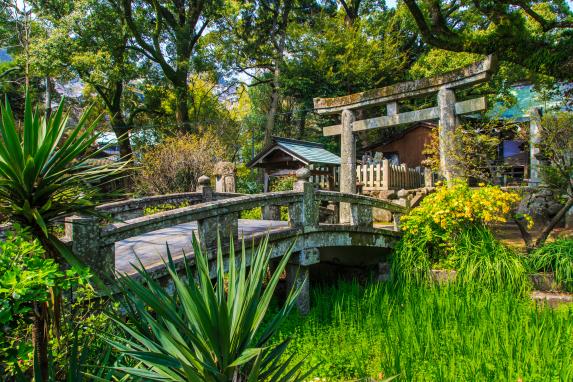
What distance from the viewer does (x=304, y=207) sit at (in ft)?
21.1

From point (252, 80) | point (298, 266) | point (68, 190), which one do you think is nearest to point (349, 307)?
point (298, 266)

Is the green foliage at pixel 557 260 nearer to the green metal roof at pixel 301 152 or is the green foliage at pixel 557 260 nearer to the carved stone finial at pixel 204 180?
the carved stone finial at pixel 204 180

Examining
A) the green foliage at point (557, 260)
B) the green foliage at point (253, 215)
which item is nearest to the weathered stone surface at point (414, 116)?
the green foliage at point (557, 260)

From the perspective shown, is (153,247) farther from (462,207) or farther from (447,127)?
(447,127)

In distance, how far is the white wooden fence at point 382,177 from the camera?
12.8 meters

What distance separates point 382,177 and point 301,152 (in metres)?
2.75

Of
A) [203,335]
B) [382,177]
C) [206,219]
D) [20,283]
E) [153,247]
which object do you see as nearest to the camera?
[20,283]

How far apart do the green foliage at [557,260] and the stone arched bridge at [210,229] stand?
2.44 meters

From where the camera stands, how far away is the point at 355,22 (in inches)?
781

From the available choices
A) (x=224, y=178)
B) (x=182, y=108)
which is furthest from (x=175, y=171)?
(x=182, y=108)

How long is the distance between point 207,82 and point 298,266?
742 inches

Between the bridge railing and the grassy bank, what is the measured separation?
153cm

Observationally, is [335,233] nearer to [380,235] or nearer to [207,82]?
[380,235]

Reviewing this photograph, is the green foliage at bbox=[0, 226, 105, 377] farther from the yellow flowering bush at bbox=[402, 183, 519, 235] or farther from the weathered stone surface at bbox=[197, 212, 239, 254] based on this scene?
the yellow flowering bush at bbox=[402, 183, 519, 235]
